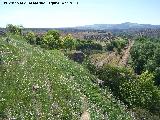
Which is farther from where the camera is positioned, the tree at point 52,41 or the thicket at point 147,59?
the tree at point 52,41

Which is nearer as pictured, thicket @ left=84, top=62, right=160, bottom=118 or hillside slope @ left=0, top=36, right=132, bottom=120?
hillside slope @ left=0, top=36, right=132, bottom=120

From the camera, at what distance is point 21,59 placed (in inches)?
2087

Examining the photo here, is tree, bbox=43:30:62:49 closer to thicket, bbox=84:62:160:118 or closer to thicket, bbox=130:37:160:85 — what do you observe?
thicket, bbox=130:37:160:85

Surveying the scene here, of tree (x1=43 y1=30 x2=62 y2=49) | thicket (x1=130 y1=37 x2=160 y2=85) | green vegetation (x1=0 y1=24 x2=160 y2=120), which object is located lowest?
thicket (x1=130 y1=37 x2=160 y2=85)

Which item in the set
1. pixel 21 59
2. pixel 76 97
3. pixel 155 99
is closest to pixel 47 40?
pixel 155 99

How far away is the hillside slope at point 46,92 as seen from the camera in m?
37.6

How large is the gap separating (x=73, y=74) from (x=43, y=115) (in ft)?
55.1

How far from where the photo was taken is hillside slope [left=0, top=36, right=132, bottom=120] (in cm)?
3759

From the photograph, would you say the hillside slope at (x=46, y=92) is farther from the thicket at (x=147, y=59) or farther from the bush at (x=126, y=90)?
the thicket at (x=147, y=59)

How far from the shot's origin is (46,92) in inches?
1674

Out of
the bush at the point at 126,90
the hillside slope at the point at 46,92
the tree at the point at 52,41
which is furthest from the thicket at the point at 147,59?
the hillside slope at the point at 46,92

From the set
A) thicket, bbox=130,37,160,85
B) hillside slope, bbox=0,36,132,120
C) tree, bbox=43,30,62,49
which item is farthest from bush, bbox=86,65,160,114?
tree, bbox=43,30,62,49

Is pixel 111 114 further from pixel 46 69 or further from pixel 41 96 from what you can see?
pixel 46 69

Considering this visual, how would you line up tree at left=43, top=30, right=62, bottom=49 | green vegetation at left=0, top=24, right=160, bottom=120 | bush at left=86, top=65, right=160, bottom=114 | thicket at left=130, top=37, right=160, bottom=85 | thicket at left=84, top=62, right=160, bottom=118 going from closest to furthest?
green vegetation at left=0, top=24, right=160, bottom=120 < thicket at left=84, top=62, right=160, bottom=118 < bush at left=86, top=65, right=160, bottom=114 < thicket at left=130, top=37, right=160, bottom=85 < tree at left=43, top=30, right=62, bottom=49
